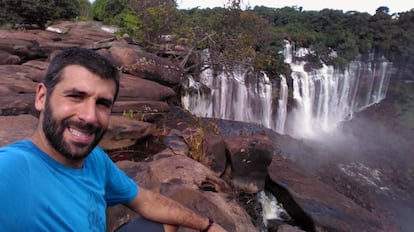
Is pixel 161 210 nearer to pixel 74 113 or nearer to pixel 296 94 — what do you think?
pixel 74 113

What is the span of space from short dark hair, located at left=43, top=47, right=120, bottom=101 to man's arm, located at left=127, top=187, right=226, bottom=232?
970 millimetres

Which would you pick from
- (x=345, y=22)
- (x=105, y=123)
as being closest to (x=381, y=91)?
(x=345, y=22)

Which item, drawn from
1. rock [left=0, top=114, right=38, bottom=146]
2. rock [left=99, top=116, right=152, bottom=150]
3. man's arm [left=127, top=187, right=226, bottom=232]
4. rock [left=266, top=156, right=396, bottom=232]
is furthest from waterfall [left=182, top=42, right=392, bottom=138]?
man's arm [left=127, top=187, right=226, bottom=232]

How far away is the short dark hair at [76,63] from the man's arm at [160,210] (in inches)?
38.2

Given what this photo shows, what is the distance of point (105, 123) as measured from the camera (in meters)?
1.79

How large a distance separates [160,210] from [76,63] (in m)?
1.18

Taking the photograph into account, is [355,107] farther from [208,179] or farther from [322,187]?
[208,179]

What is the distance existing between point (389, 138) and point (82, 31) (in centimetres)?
1537

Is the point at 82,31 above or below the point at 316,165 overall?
above

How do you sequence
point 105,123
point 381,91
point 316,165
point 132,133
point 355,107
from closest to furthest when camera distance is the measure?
point 105,123 → point 132,133 → point 316,165 → point 355,107 → point 381,91

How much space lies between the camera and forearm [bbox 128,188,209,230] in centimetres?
234

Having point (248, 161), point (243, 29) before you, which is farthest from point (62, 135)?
point (243, 29)

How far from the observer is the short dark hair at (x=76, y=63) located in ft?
5.51

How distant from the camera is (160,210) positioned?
2.36 meters
